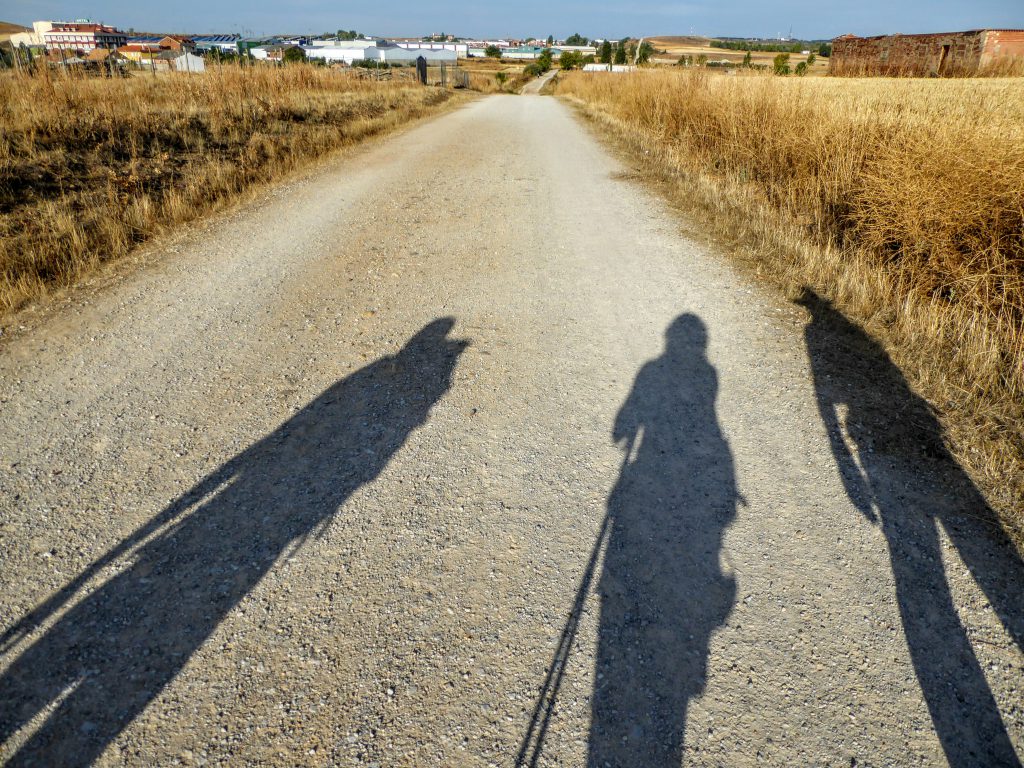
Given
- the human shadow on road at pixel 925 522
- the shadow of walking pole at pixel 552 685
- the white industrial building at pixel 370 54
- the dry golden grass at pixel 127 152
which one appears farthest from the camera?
the white industrial building at pixel 370 54

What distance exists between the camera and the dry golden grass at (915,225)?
3.83 m

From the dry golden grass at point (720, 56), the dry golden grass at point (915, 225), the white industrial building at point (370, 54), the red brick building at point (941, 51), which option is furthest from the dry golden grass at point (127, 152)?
the white industrial building at point (370, 54)

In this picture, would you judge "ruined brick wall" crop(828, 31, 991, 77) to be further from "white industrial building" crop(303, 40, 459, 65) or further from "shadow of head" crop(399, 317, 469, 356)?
"white industrial building" crop(303, 40, 459, 65)

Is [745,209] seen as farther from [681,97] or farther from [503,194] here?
[681,97]

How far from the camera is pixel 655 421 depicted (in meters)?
3.81

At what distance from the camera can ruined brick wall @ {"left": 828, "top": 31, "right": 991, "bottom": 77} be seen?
88.8 feet


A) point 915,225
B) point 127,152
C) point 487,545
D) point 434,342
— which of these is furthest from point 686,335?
point 127,152

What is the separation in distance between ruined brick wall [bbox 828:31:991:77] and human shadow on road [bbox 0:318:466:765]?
94.2ft

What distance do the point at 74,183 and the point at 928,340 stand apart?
10539 millimetres

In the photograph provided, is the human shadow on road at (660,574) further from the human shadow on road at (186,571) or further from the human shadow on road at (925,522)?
the human shadow on road at (186,571)

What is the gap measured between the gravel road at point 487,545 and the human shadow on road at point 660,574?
0.04ft

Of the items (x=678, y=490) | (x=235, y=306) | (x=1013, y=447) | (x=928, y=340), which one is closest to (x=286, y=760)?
(x=678, y=490)

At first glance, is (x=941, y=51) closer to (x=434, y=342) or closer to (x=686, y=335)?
(x=686, y=335)

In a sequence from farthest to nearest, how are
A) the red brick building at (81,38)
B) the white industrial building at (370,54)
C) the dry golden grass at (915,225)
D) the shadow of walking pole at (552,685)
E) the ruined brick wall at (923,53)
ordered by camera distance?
the white industrial building at (370,54) < the red brick building at (81,38) < the ruined brick wall at (923,53) < the dry golden grass at (915,225) < the shadow of walking pole at (552,685)
